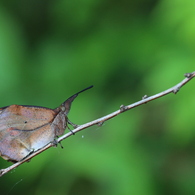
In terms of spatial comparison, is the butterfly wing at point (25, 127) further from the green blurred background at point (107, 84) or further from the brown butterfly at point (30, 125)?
the green blurred background at point (107, 84)

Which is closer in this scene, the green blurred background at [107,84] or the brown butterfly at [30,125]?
the brown butterfly at [30,125]

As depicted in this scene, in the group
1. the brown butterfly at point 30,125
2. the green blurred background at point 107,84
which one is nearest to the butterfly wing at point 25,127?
the brown butterfly at point 30,125

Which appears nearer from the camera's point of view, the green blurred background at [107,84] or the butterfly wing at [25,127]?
the butterfly wing at [25,127]

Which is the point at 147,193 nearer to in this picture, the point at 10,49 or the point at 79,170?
the point at 79,170

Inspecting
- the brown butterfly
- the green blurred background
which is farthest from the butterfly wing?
the green blurred background

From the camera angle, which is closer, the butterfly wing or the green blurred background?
the butterfly wing

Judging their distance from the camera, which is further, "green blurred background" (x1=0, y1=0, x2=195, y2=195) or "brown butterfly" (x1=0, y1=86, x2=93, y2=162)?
"green blurred background" (x1=0, y1=0, x2=195, y2=195)

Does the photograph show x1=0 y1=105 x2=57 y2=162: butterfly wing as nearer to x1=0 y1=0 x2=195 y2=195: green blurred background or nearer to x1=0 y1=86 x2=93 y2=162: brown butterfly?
x1=0 y1=86 x2=93 y2=162: brown butterfly
